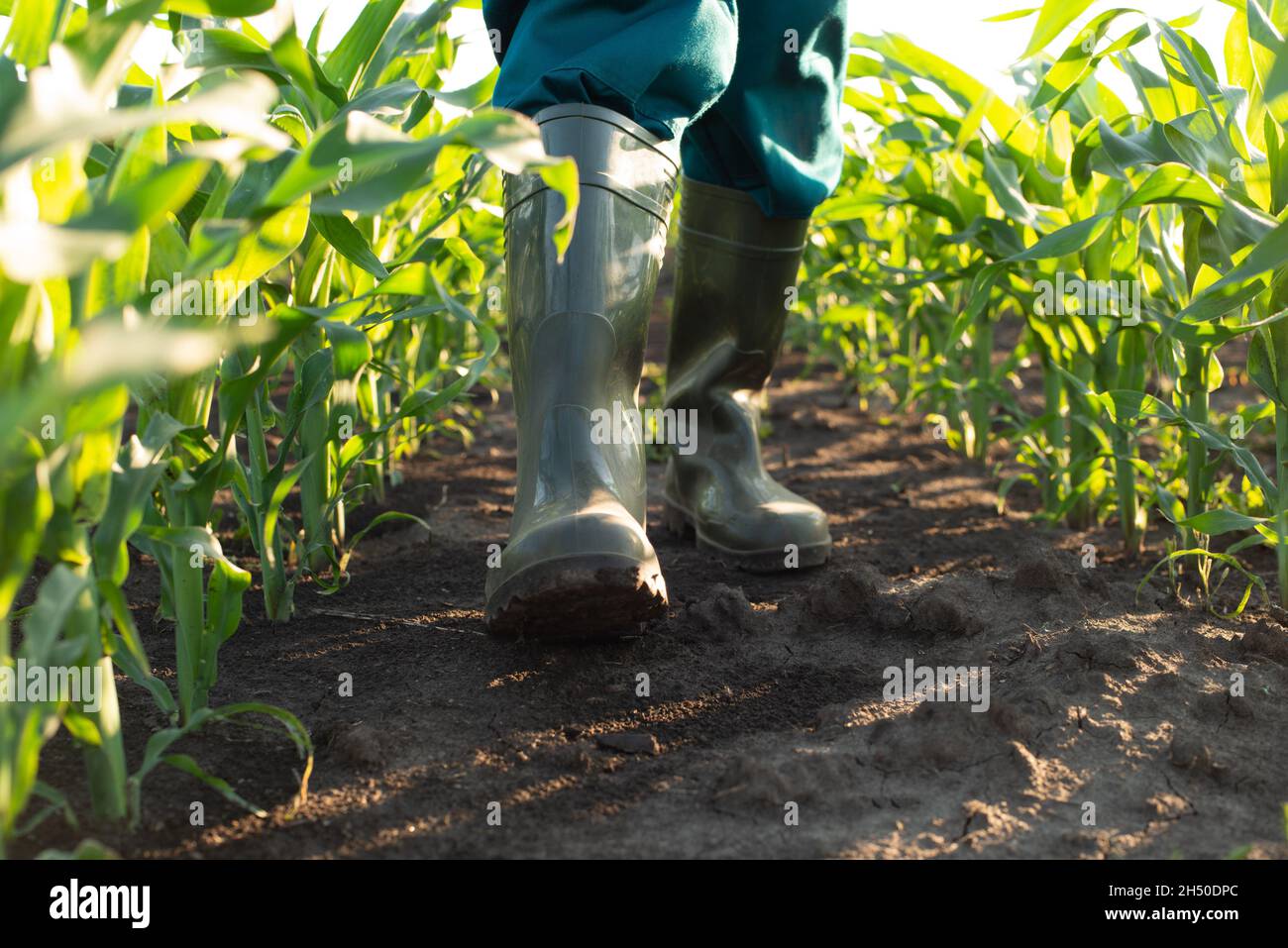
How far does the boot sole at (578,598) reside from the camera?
122 centimetres

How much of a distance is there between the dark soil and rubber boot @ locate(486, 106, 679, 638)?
113 millimetres

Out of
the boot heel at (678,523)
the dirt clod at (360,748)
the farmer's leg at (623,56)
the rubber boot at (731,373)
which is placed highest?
the farmer's leg at (623,56)

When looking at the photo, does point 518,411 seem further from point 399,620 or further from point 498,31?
point 498,31

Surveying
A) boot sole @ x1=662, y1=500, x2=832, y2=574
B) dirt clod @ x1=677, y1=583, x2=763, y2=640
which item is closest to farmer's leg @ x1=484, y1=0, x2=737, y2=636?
dirt clod @ x1=677, y1=583, x2=763, y2=640

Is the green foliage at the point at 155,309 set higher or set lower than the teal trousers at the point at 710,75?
lower

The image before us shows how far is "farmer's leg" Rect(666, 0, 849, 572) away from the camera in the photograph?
5.54 feet

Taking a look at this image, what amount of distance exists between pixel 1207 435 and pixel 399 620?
108cm

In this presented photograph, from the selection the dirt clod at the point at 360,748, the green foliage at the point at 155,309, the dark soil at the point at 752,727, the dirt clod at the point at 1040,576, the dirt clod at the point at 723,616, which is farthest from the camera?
the dirt clod at the point at 1040,576

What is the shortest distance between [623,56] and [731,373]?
72 cm

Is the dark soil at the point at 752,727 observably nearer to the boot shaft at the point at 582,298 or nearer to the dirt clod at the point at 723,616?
the dirt clod at the point at 723,616

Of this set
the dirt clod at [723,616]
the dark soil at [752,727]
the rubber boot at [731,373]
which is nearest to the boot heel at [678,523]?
the rubber boot at [731,373]

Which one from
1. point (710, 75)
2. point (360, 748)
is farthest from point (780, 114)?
point (360, 748)

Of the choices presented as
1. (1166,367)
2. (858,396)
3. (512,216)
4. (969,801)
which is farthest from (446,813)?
(858,396)

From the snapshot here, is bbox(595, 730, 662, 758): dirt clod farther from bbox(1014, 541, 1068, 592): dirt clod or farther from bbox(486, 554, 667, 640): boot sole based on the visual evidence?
bbox(1014, 541, 1068, 592): dirt clod
